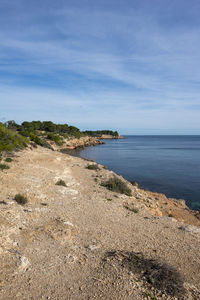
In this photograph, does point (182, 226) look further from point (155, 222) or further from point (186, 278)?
point (186, 278)

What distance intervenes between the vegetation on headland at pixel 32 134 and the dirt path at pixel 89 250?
576cm

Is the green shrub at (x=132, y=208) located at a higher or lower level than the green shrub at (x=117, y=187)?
lower

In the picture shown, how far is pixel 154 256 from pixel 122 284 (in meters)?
2.15

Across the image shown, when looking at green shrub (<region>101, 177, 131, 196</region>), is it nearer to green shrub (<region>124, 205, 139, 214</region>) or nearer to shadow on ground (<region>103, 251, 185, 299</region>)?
green shrub (<region>124, 205, 139, 214</region>)

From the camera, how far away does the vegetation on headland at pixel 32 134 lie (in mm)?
17672

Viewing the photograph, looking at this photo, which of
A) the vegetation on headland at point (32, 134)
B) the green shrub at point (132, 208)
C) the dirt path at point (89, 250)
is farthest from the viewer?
the vegetation on headland at point (32, 134)

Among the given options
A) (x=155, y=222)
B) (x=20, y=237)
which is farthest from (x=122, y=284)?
(x=155, y=222)

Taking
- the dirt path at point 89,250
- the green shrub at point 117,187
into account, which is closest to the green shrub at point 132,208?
the dirt path at point 89,250

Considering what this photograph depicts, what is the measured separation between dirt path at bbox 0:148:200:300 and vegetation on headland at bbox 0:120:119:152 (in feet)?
18.9

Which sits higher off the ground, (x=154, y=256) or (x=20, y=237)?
(x=20, y=237)

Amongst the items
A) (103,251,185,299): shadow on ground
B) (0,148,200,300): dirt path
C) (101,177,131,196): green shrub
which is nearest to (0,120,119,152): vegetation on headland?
(0,148,200,300): dirt path

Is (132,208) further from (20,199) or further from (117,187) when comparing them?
(20,199)

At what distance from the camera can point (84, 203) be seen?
12.4 meters

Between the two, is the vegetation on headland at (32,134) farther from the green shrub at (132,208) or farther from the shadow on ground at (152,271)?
the shadow on ground at (152,271)
